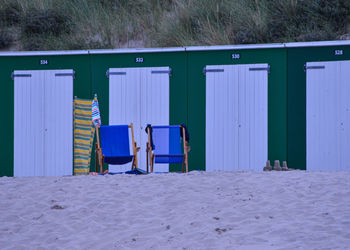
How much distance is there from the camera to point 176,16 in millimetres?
12469

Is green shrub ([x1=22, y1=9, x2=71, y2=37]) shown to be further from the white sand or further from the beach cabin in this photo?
the white sand

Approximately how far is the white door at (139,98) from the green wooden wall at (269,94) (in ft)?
1.48

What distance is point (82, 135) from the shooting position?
314 inches

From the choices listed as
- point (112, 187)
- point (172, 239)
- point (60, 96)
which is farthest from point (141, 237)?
point (60, 96)

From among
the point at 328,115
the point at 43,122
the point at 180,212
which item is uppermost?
the point at 328,115

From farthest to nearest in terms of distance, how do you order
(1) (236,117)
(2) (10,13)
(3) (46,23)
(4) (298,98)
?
1. (2) (10,13)
2. (3) (46,23)
3. (1) (236,117)
4. (4) (298,98)

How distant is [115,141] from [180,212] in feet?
9.59

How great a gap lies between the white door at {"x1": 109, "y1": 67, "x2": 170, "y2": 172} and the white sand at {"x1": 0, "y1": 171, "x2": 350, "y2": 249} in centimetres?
255

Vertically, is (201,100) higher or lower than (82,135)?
higher

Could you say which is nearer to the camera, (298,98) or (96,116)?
(96,116)

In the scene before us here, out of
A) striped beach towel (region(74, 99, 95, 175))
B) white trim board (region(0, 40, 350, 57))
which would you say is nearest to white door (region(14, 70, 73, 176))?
striped beach towel (region(74, 99, 95, 175))

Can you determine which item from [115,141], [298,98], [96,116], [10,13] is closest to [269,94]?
[298,98]

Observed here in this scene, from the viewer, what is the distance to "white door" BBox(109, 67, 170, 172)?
8.02m

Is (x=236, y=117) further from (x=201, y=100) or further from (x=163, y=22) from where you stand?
(x=163, y=22)
